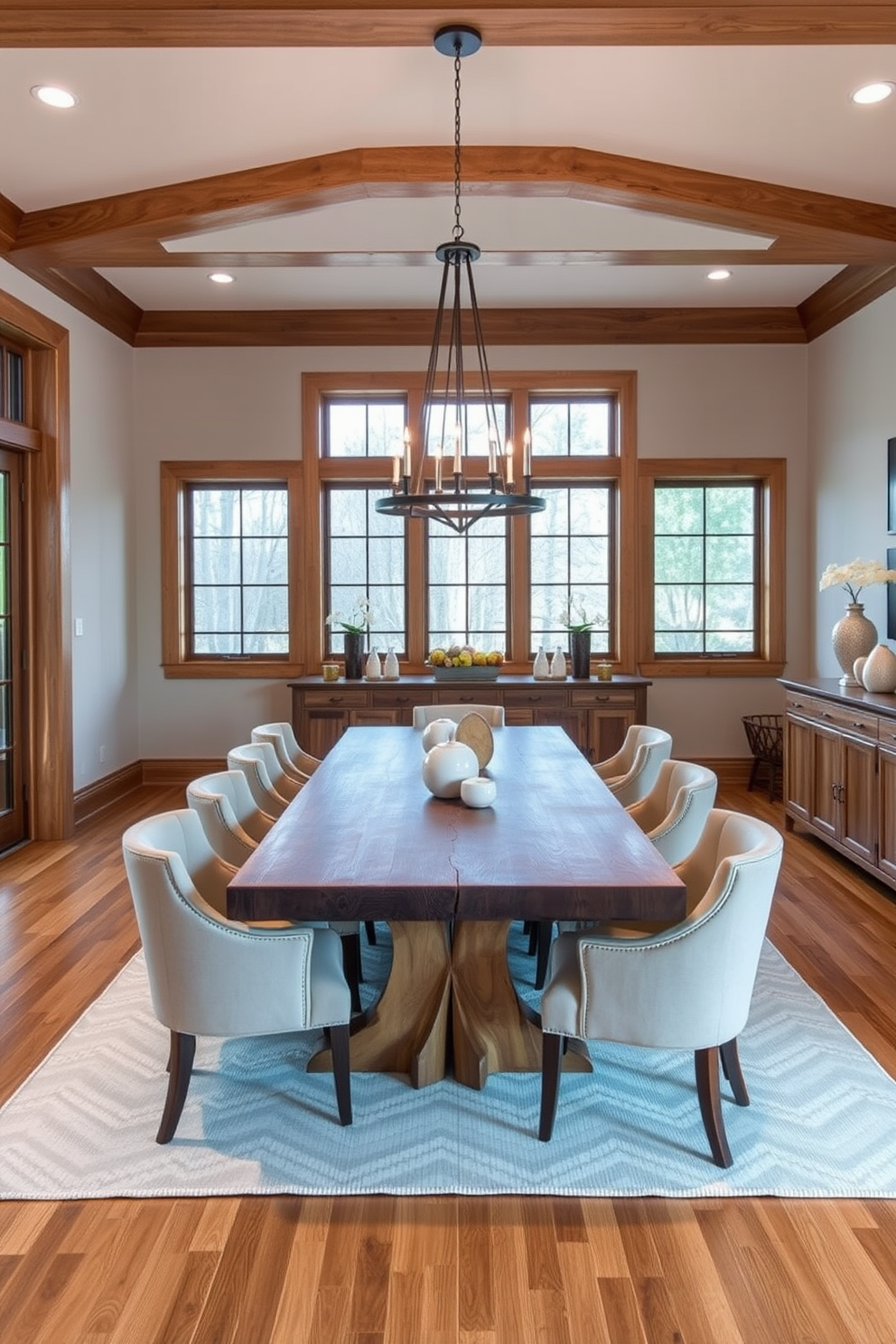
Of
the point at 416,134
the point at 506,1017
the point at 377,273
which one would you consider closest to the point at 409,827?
the point at 506,1017

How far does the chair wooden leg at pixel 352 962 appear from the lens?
3.19m

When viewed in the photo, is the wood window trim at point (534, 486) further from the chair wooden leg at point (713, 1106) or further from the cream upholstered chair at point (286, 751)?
the chair wooden leg at point (713, 1106)

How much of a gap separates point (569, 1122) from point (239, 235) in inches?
179

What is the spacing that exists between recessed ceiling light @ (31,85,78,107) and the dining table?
279cm

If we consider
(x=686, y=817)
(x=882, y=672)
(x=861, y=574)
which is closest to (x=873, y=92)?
(x=861, y=574)

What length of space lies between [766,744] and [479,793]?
425cm

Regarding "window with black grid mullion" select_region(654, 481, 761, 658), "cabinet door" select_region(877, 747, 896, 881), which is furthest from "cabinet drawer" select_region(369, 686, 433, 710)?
"cabinet door" select_region(877, 747, 896, 881)

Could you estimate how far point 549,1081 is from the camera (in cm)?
236

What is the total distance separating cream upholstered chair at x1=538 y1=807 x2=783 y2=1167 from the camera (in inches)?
87.0

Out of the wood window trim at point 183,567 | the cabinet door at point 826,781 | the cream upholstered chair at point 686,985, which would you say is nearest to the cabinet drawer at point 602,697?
the cabinet door at point 826,781

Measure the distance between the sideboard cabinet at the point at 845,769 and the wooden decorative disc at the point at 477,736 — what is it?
6.19 ft

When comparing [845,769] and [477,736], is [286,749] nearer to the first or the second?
[477,736]

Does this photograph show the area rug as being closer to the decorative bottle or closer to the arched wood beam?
the arched wood beam

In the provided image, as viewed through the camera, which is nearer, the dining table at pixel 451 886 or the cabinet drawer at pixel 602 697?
the dining table at pixel 451 886
